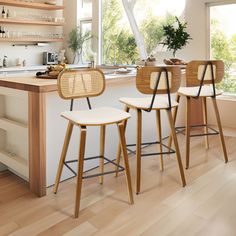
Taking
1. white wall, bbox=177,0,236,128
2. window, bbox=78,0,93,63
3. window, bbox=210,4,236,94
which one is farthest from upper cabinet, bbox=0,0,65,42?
window, bbox=210,4,236,94

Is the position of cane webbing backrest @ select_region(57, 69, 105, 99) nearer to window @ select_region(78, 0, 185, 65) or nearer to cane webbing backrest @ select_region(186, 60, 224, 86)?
cane webbing backrest @ select_region(186, 60, 224, 86)

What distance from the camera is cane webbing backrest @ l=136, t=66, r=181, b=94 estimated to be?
2.45 meters

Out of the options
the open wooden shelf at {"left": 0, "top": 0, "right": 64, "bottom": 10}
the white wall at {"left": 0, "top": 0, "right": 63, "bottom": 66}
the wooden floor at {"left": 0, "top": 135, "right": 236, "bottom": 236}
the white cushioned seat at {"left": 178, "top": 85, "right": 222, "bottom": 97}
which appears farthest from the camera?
the white wall at {"left": 0, "top": 0, "right": 63, "bottom": 66}

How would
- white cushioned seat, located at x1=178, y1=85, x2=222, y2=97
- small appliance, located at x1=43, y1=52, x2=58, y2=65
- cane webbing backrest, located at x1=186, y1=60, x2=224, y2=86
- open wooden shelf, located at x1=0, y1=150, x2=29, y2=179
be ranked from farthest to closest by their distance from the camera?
small appliance, located at x1=43, y1=52, x2=58, y2=65 < white cushioned seat, located at x1=178, y1=85, x2=222, y2=97 < cane webbing backrest, located at x1=186, y1=60, x2=224, y2=86 < open wooden shelf, located at x1=0, y1=150, x2=29, y2=179

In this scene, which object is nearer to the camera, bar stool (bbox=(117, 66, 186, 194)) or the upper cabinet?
→ bar stool (bbox=(117, 66, 186, 194))

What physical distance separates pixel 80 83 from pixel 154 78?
576 millimetres

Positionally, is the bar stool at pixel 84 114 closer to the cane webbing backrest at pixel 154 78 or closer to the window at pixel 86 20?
the cane webbing backrest at pixel 154 78

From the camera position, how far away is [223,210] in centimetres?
232

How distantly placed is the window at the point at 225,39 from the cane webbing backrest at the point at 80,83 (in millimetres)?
3143

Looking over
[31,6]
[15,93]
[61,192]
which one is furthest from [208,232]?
[31,6]

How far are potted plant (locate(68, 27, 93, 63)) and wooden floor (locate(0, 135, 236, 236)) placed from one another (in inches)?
164

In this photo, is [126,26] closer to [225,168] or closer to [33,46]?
[33,46]

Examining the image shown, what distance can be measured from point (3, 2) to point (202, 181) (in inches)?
184

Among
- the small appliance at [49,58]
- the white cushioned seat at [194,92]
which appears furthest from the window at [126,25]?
the white cushioned seat at [194,92]
